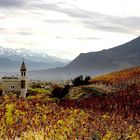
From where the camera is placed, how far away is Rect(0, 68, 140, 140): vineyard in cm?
1903

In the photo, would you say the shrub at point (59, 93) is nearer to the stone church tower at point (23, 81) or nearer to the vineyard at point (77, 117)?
the vineyard at point (77, 117)

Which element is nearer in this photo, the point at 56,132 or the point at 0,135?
the point at 0,135

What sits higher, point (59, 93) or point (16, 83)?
point (16, 83)

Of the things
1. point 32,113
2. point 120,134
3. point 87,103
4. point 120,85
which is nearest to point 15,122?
point 32,113

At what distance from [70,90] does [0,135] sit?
2731 cm

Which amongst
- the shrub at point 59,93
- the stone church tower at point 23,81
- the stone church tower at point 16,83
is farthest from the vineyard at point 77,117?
the stone church tower at point 16,83

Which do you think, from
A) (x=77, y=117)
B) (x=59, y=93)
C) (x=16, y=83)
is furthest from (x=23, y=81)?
(x=77, y=117)

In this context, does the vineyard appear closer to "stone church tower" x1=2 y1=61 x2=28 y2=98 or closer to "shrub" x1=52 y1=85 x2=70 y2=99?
"shrub" x1=52 y1=85 x2=70 y2=99

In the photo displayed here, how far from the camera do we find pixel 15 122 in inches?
937

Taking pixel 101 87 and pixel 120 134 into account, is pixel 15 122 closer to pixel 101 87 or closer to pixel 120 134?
pixel 120 134

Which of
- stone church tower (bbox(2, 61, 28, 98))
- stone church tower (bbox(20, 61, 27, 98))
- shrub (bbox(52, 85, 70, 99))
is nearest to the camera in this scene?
shrub (bbox(52, 85, 70, 99))

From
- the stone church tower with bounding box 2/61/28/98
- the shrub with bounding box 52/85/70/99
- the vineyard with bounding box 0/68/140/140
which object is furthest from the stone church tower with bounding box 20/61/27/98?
the shrub with bounding box 52/85/70/99

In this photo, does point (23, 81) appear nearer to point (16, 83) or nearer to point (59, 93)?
point (16, 83)

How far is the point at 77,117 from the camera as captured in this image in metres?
27.6
